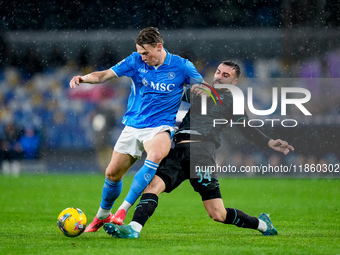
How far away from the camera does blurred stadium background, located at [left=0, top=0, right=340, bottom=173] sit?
631 inches

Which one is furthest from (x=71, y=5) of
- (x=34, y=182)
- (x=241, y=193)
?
(x=241, y=193)

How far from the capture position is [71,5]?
21.1 meters

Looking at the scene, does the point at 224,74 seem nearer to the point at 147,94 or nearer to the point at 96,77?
the point at 147,94

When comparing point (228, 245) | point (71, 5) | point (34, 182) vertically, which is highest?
point (71, 5)

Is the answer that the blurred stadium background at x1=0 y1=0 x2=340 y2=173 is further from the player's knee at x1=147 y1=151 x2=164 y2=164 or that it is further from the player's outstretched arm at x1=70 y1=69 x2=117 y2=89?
the player's knee at x1=147 y1=151 x2=164 y2=164

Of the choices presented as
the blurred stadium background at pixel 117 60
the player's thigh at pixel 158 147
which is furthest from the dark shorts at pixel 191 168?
the blurred stadium background at pixel 117 60

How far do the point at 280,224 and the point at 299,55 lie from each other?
471 inches

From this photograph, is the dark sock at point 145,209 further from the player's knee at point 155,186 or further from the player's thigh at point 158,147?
the player's thigh at point 158,147

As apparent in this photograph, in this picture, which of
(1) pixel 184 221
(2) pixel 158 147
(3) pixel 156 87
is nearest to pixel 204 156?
(2) pixel 158 147

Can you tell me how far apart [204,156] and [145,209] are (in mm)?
796

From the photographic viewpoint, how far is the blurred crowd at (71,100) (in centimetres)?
1664

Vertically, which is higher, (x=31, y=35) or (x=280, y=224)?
(x=31, y=35)

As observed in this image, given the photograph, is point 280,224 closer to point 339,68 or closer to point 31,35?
point 339,68

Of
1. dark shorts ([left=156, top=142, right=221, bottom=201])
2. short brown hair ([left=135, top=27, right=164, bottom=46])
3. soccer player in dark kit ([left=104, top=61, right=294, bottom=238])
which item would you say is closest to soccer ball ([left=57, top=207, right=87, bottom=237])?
soccer player in dark kit ([left=104, top=61, right=294, bottom=238])
